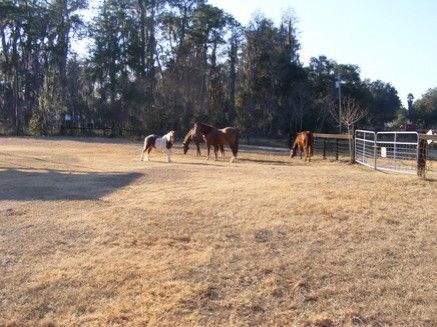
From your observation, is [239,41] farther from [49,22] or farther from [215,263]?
[215,263]

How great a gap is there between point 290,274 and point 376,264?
102 cm

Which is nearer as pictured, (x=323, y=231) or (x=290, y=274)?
(x=290, y=274)

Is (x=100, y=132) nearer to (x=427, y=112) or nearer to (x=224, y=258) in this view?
(x=224, y=258)

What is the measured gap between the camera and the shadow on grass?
10844 mm

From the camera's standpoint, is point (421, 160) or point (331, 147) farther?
point (331, 147)

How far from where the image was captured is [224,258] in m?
6.29

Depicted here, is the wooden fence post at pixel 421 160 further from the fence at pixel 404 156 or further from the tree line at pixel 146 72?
the tree line at pixel 146 72

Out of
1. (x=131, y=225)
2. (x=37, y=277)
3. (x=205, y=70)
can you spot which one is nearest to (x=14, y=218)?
(x=131, y=225)

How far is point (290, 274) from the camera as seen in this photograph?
5.82m

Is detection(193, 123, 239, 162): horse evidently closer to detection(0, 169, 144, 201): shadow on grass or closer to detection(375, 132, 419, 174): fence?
detection(375, 132, 419, 174): fence

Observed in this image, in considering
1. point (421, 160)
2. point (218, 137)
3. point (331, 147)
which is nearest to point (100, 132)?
point (331, 147)

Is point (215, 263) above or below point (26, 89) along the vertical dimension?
below

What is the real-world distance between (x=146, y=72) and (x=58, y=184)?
39935 millimetres

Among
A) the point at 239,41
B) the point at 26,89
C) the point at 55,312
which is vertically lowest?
the point at 55,312
